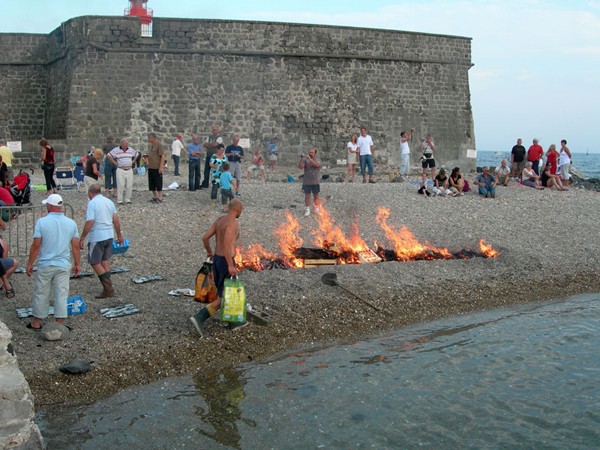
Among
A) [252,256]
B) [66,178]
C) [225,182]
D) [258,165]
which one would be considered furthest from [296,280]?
[258,165]

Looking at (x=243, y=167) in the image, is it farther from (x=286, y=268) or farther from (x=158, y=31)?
(x=286, y=268)

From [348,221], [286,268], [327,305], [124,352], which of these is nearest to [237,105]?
[348,221]

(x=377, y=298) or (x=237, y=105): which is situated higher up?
(x=237, y=105)

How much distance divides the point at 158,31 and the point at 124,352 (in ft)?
61.5

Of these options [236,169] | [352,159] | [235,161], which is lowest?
[236,169]

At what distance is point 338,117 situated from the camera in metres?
27.0

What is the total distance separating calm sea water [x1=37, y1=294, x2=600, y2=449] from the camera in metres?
6.77

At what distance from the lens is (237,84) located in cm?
2594

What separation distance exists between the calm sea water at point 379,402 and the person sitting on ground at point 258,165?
13247 millimetres

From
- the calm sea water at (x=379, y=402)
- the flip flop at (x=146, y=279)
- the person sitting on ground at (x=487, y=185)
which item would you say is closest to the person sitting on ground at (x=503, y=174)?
the person sitting on ground at (x=487, y=185)

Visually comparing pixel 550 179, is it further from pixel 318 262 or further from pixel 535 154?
pixel 318 262

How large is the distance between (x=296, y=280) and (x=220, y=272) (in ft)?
7.73

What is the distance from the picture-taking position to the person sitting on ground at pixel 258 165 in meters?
22.6

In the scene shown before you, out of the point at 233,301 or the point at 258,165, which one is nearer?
the point at 233,301
